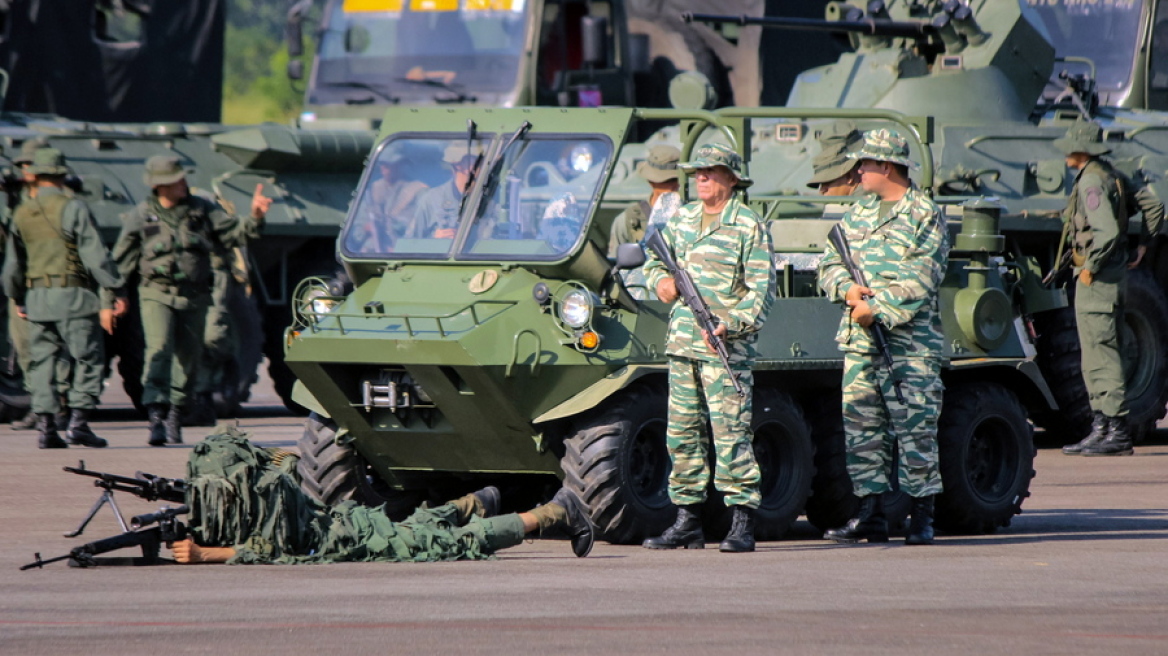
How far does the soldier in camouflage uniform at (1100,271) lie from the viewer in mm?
15070

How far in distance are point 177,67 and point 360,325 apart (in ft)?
44.4

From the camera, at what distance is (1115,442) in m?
15.4

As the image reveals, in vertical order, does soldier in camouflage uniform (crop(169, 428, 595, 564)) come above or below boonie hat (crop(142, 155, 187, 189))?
below

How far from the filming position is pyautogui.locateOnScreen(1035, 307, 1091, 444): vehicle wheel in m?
16.0

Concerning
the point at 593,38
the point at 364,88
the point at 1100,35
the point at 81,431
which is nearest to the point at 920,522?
the point at 81,431

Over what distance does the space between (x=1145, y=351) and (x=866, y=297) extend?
23.5 ft

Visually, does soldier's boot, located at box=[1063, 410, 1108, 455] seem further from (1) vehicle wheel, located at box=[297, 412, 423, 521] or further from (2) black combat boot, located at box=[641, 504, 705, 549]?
(1) vehicle wheel, located at box=[297, 412, 423, 521]

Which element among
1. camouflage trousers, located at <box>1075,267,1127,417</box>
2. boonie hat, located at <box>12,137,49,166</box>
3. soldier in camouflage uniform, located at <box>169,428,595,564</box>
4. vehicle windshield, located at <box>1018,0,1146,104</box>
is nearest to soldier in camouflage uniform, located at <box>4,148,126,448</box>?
boonie hat, located at <box>12,137,49,166</box>

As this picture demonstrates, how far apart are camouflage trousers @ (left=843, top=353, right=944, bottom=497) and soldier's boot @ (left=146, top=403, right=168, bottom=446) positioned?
251 inches

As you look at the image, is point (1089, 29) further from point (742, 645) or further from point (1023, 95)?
point (742, 645)

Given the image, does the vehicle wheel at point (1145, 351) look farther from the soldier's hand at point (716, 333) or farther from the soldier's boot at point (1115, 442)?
the soldier's hand at point (716, 333)

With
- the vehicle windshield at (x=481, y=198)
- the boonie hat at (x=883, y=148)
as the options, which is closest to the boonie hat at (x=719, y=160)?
the vehicle windshield at (x=481, y=198)

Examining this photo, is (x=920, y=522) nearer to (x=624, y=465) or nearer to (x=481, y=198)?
(x=624, y=465)

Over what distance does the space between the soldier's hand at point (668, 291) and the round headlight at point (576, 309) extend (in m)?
0.32
